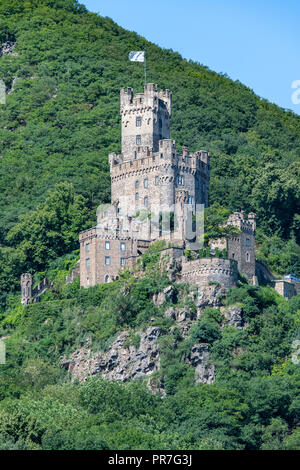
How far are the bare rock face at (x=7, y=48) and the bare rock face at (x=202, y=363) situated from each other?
3208 inches

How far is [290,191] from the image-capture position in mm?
120312

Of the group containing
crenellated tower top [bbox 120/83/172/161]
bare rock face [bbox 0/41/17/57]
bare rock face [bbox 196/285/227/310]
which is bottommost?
bare rock face [bbox 196/285/227/310]

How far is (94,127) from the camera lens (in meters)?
143

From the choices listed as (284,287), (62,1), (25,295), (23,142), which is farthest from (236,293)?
(62,1)

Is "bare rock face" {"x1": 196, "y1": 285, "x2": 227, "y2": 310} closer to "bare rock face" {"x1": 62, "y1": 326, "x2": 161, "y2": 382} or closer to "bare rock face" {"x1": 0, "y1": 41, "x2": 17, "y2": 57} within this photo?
"bare rock face" {"x1": 62, "y1": 326, "x2": 161, "y2": 382}

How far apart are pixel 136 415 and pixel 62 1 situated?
346ft

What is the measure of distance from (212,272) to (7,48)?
78.6 m

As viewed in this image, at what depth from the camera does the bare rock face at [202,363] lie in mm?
94000

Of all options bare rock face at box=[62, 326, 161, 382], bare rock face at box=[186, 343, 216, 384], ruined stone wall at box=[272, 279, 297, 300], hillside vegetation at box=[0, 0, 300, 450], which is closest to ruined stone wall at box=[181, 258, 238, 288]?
hillside vegetation at box=[0, 0, 300, 450]

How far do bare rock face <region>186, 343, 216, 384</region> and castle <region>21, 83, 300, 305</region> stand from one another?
5607 millimetres

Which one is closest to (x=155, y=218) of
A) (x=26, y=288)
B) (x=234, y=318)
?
(x=26, y=288)

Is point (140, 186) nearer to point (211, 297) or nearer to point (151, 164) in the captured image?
point (151, 164)

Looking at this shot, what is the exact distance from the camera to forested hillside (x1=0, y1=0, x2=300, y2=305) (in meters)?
120
